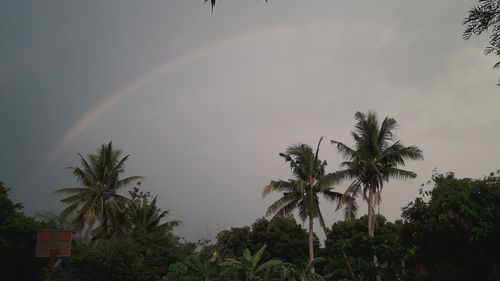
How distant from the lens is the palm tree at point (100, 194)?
29.8 m

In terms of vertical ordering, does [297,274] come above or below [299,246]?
below

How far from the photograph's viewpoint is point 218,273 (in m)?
15.1

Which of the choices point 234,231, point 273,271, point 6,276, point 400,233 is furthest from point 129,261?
point 234,231

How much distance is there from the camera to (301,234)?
40.1 metres

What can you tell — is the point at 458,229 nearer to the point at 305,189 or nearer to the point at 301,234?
the point at 305,189

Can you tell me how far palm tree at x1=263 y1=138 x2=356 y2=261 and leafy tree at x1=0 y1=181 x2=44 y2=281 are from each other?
1524 centimetres

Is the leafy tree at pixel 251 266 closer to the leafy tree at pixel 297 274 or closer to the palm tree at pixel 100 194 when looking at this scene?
the leafy tree at pixel 297 274

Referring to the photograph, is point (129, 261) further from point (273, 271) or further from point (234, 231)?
point (234, 231)

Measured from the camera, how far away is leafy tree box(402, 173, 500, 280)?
14.0 meters

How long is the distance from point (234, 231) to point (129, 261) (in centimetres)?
1891

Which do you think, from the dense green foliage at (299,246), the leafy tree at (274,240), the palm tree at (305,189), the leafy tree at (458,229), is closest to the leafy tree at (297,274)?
the dense green foliage at (299,246)

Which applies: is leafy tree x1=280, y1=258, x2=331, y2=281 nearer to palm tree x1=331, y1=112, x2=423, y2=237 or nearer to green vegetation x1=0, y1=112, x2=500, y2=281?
green vegetation x1=0, y1=112, x2=500, y2=281

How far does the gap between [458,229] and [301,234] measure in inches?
1043

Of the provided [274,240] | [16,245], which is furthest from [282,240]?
[16,245]
